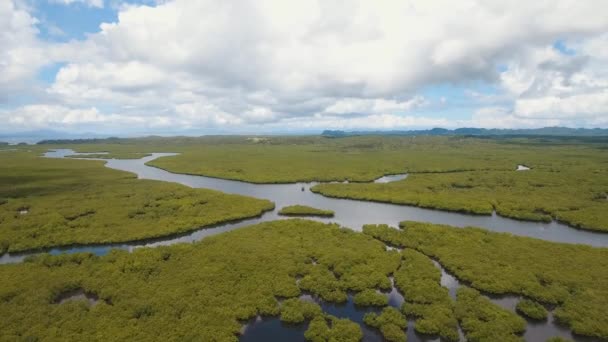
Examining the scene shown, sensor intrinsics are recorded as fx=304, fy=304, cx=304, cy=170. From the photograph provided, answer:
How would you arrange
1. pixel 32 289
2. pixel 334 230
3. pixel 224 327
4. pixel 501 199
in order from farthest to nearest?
pixel 501 199 < pixel 334 230 < pixel 32 289 < pixel 224 327

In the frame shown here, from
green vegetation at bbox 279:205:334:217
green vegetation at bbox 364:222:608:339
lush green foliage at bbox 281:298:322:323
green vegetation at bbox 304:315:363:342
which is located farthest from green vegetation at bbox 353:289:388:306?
green vegetation at bbox 279:205:334:217

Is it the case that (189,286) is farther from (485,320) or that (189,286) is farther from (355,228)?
(485,320)

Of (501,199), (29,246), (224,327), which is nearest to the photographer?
(224,327)

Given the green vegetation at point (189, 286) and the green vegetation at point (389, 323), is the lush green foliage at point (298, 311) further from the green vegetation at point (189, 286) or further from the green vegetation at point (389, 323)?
the green vegetation at point (389, 323)

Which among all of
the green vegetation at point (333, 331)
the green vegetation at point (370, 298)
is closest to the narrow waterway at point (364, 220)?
the green vegetation at point (370, 298)

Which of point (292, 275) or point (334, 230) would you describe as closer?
point (292, 275)

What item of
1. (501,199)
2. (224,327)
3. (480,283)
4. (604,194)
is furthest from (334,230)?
(604,194)

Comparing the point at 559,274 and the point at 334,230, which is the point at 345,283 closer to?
the point at 334,230
